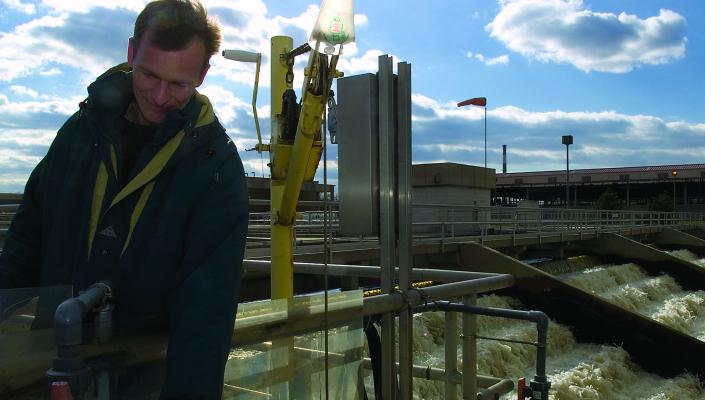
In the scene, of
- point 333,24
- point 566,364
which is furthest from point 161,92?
point 566,364

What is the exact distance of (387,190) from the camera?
266 cm

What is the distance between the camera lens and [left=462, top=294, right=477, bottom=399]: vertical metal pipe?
3062 millimetres

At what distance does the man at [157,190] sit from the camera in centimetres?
147

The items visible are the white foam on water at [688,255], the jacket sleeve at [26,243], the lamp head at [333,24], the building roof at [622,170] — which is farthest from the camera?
the building roof at [622,170]

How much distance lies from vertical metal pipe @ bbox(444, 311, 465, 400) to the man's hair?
2069 millimetres

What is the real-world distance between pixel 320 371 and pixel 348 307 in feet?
0.90

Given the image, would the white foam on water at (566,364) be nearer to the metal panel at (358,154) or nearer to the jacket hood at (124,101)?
the metal panel at (358,154)

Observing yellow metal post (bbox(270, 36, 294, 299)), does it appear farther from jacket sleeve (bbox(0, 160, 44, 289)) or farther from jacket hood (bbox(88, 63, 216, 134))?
jacket hood (bbox(88, 63, 216, 134))

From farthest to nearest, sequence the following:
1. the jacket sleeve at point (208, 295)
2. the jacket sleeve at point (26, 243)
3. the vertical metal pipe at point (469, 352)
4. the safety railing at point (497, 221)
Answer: the safety railing at point (497, 221) < the vertical metal pipe at point (469, 352) < the jacket sleeve at point (26, 243) < the jacket sleeve at point (208, 295)

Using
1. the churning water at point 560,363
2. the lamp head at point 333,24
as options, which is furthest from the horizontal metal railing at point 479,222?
the lamp head at point 333,24

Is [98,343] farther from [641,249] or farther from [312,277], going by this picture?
[641,249]

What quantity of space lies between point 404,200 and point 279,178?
2.23 m

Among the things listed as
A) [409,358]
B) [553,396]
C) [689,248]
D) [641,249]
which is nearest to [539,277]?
[553,396]

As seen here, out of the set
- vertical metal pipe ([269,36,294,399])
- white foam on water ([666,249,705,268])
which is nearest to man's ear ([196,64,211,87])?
vertical metal pipe ([269,36,294,399])
